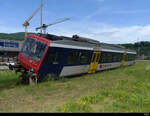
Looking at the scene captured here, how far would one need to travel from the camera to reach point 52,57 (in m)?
8.59

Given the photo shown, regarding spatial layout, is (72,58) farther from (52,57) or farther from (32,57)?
(32,57)

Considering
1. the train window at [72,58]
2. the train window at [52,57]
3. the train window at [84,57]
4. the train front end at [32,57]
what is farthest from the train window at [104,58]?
the train front end at [32,57]

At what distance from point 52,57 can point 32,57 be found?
3.77ft

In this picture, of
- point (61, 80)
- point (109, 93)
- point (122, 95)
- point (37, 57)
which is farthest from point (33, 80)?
point (122, 95)

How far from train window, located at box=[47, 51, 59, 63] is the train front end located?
36 centimetres

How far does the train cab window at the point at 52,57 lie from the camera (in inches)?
328

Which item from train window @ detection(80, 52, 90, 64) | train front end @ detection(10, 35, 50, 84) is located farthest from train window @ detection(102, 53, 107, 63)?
train front end @ detection(10, 35, 50, 84)

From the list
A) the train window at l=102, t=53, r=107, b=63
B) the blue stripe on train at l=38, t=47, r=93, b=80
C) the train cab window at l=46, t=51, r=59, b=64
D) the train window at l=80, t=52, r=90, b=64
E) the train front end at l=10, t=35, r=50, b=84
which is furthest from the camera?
the train window at l=102, t=53, r=107, b=63

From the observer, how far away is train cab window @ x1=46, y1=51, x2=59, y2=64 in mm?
8328

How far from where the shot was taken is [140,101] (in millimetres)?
4992

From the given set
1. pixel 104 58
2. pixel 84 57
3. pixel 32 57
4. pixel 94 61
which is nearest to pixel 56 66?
pixel 32 57

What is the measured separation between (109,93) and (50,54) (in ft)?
13.1

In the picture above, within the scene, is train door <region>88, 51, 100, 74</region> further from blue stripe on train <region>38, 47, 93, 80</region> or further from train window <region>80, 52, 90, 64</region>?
blue stripe on train <region>38, 47, 93, 80</region>

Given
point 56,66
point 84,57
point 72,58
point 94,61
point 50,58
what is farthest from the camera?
point 94,61
